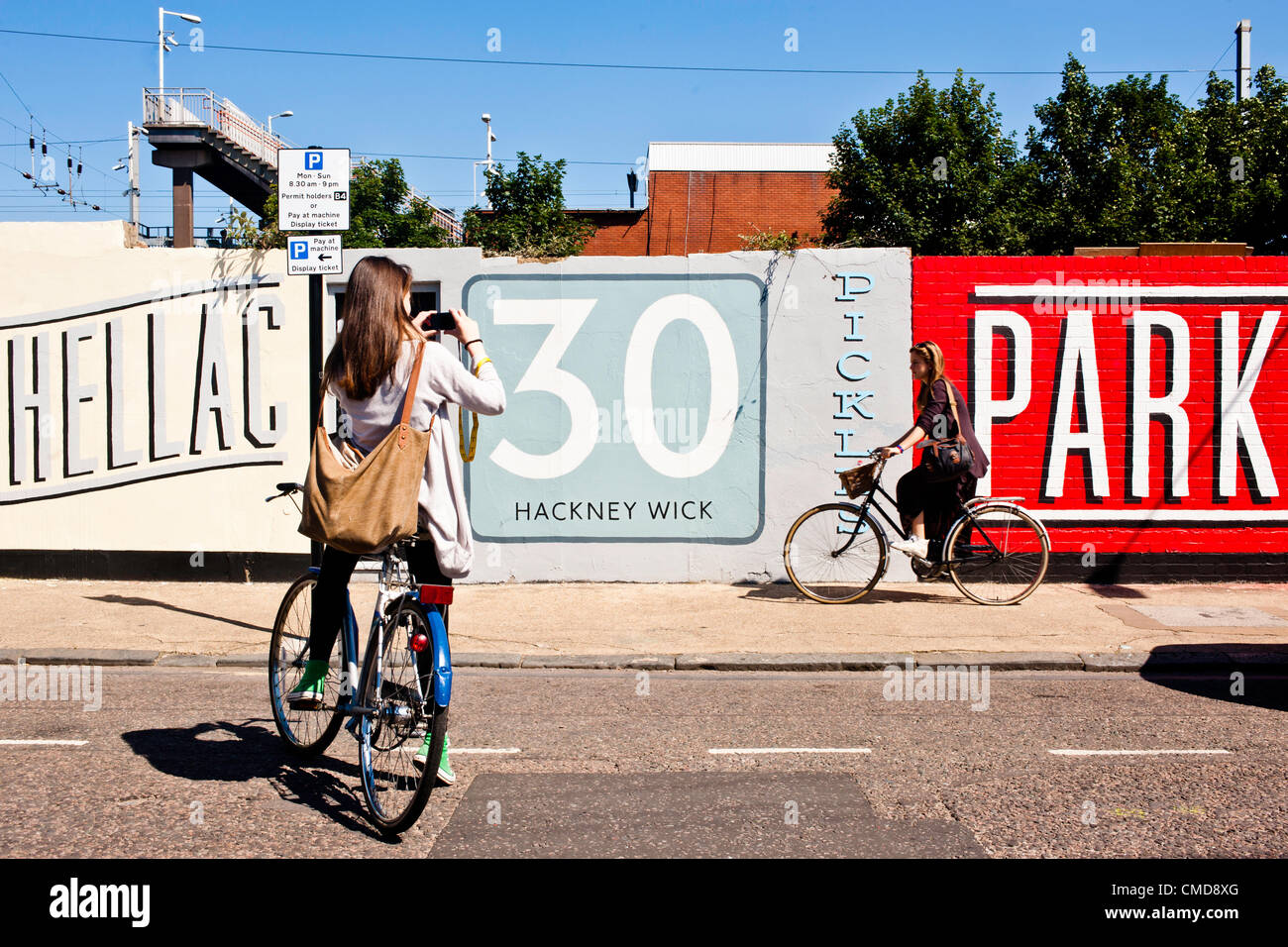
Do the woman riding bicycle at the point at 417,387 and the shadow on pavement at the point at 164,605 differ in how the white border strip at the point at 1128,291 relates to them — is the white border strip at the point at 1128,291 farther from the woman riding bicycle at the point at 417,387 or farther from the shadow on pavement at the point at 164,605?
the woman riding bicycle at the point at 417,387

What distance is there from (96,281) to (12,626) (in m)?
3.51

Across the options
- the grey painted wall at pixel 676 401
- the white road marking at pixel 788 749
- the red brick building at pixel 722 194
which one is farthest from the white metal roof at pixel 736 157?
the white road marking at pixel 788 749

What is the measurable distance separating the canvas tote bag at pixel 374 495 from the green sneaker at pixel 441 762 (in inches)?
28.6

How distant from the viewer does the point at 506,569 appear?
9.80 meters

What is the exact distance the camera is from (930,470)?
28.5 ft

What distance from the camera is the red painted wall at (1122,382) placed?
9.71 metres

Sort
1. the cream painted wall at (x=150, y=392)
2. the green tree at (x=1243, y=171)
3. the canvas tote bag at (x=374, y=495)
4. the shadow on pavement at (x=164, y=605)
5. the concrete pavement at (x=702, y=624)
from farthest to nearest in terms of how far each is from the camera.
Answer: the green tree at (x=1243, y=171)
the cream painted wall at (x=150, y=392)
the shadow on pavement at (x=164, y=605)
the concrete pavement at (x=702, y=624)
the canvas tote bag at (x=374, y=495)

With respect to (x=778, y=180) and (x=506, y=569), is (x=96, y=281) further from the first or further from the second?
(x=778, y=180)

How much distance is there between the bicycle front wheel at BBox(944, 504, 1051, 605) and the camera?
28.5 ft

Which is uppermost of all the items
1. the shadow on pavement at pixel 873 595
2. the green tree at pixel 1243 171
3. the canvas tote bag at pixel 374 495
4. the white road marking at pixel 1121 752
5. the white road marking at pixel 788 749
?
the green tree at pixel 1243 171

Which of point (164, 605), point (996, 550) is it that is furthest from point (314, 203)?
point (996, 550)

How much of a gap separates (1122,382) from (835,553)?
312cm

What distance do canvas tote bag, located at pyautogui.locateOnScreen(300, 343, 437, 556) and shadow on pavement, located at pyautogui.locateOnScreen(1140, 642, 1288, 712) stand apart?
4776mm

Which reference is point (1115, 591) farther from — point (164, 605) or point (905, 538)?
point (164, 605)
